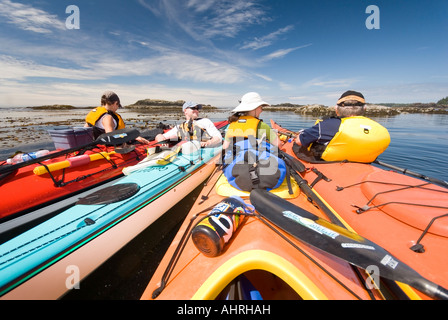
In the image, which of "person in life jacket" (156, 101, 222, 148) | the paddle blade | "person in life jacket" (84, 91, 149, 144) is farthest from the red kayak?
"person in life jacket" (156, 101, 222, 148)

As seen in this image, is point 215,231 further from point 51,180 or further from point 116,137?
point 116,137

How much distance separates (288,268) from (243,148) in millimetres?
1694

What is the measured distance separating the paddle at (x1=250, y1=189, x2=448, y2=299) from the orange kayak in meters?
0.37

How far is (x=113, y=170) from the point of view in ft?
12.5

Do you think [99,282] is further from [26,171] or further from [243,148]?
[243,148]

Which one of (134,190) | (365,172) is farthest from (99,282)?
(365,172)

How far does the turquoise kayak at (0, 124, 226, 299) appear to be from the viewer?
1.65m

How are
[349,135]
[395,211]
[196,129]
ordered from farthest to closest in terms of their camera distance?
[196,129] < [349,135] < [395,211]

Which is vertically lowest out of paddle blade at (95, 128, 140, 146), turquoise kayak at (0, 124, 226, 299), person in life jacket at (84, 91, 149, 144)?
turquoise kayak at (0, 124, 226, 299)

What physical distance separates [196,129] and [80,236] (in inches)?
133

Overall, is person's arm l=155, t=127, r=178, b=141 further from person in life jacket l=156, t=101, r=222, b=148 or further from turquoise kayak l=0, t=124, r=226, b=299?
turquoise kayak l=0, t=124, r=226, b=299

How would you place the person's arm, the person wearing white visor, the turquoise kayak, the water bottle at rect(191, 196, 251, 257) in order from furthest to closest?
the person's arm, the person wearing white visor, the turquoise kayak, the water bottle at rect(191, 196, 251, 257)

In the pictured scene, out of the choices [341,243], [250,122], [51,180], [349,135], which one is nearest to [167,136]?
[51,180]

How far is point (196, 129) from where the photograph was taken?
15.9ft
